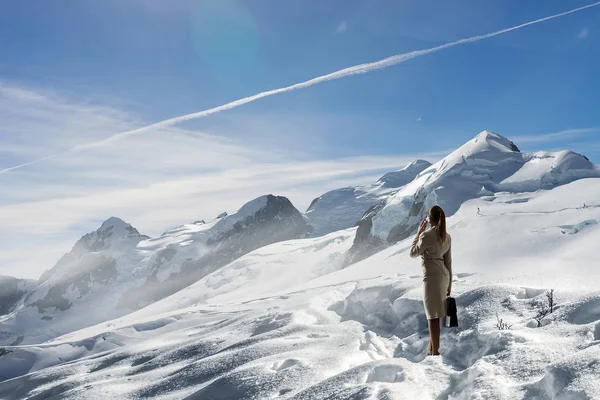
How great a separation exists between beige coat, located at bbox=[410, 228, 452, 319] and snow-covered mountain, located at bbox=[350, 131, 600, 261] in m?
23.4

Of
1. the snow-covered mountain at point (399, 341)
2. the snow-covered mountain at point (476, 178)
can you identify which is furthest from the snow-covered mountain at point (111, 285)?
the snow-covered mountain at point (399, 341)

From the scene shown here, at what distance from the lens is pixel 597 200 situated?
19688mm

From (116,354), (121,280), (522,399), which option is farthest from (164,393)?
(121,280)

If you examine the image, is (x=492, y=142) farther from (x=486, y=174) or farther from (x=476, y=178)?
(x=476, y=178)

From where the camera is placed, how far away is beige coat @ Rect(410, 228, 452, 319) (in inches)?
253

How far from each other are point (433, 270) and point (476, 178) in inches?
1147

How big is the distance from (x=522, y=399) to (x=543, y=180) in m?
27.4

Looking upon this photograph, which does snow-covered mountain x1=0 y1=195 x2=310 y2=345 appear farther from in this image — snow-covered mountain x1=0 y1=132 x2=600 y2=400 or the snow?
snow-covered mountain x1=0 y1=132 x2=600 y2=400

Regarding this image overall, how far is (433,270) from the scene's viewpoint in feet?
21.3

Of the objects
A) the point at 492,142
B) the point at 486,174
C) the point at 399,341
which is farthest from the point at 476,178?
the point at 399,341

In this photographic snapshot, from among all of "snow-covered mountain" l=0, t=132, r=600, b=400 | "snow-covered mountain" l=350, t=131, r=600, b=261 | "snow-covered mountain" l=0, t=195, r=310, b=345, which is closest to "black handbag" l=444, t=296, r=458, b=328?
"snow-covered mountain" l=0, t=132, r=600, b=400

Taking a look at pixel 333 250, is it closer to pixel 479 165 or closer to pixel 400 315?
pixel 479 165

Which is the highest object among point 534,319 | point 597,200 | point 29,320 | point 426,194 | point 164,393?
point 426,194

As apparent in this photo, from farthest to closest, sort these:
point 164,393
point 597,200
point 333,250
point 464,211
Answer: point 333,250
point 464,211
point 597,200
point 164,393
